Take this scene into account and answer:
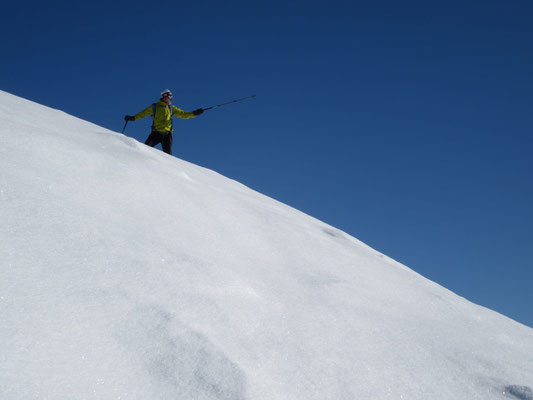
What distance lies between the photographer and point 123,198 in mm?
2059

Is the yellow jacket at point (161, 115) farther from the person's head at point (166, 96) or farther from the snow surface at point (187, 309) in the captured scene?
the snow surface at point (187, 309)

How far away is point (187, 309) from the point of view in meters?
1.37

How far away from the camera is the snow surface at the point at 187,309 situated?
109 cm

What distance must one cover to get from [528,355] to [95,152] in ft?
8.30

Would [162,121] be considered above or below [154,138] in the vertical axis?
above

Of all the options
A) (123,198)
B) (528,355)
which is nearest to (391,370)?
(528,355)

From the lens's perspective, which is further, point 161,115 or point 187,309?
point 161,115

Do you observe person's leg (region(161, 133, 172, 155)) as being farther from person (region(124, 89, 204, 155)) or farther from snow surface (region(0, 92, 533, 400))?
snow surface (region(0, 92, 533, 400))

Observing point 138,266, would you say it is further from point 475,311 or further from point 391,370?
point 475,311

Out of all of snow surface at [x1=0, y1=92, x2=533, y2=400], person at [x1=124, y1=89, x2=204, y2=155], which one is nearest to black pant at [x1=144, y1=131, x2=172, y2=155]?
person at [x1=124, y1=89, x2=204, y2=155]

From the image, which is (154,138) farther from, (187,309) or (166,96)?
(187,309)

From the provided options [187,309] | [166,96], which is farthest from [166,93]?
[187,309]

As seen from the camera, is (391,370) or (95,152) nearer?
(391,370)

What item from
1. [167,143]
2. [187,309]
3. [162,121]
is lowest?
[187,309]
